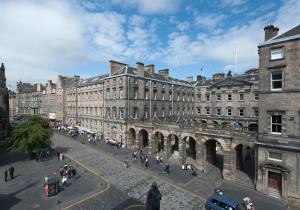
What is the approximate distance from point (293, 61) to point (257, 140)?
9222mm

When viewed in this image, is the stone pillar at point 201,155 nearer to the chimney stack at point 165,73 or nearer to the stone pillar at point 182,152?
the stone pillar at point 182,152

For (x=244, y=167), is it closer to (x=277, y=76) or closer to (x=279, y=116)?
(x=279, y=116)

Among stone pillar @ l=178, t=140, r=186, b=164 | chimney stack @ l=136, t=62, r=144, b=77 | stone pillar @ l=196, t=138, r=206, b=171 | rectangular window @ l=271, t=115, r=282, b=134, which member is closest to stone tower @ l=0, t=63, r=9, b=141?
chimney stack @ l=136, t=62, r=144, b=77

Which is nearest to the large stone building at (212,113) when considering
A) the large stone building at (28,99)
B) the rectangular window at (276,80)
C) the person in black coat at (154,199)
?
the rectangular window at (276,80)

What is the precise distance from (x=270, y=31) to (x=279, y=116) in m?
9.84

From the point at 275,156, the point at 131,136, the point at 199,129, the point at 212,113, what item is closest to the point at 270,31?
the point at 275,156

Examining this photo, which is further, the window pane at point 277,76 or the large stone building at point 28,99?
the large stone building at point 28,99

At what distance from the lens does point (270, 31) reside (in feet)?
69.8

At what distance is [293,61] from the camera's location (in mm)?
18938

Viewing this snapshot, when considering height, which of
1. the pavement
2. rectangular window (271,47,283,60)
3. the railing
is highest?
rectangular window (271,47,283,60)

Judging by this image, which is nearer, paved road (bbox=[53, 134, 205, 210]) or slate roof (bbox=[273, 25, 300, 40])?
paved road (bbox=[53, 134, 205, 210])

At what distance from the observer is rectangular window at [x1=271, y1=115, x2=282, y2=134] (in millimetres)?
19978

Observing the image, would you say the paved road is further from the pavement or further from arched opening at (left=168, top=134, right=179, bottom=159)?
arched opening at (left=168, top=134, right=179, bottom=159)

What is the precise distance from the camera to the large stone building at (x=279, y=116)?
18.7 m
